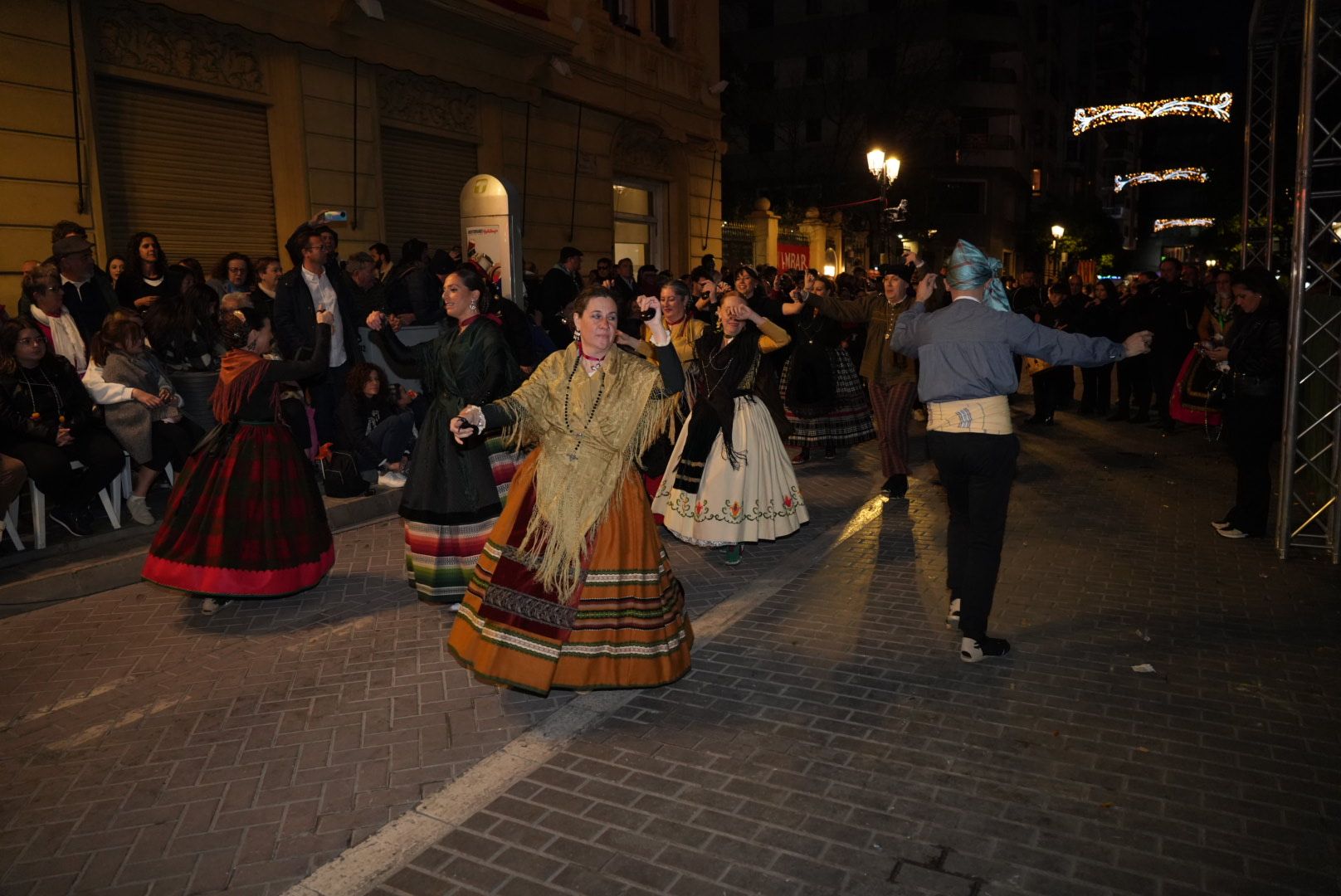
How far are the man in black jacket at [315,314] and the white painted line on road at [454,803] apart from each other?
16.3 feet

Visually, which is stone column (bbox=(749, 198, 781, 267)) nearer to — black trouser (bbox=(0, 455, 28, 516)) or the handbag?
the handbag

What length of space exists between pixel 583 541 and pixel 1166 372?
12.0 meters

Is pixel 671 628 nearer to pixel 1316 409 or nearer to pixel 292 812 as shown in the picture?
pixel 292 812

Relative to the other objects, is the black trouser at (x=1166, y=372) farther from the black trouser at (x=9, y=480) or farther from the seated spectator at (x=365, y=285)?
the black trouser at (x=9, y=480)

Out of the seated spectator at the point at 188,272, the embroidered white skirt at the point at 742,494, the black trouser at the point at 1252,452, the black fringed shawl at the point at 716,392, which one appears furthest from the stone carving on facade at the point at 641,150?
the black trouser at the point at 1252,452

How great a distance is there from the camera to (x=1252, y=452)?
7641 millimetres

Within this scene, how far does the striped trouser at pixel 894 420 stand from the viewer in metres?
9.23

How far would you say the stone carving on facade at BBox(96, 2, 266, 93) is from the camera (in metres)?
10.8

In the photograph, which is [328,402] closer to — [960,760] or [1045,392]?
[960,760]

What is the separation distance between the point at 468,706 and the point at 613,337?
1.93 m

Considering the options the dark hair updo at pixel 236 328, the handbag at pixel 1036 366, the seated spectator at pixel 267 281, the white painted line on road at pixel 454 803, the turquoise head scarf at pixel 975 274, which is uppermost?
the seated spectator at pixel 267 281

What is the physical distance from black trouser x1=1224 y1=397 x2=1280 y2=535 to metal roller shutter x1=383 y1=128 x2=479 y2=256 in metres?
11.2

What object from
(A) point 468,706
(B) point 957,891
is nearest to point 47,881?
(A) point 468,706

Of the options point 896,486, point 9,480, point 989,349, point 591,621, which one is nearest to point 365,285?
point 9,480
